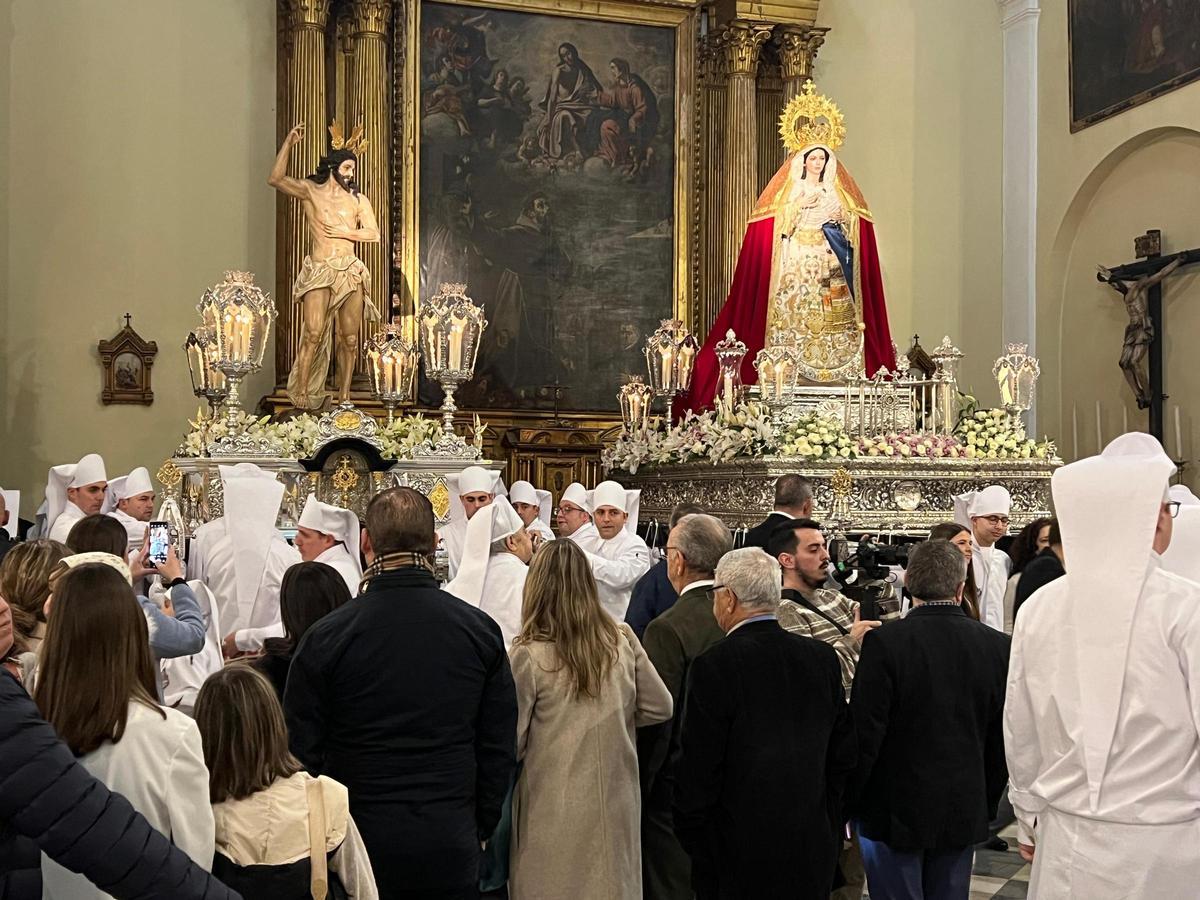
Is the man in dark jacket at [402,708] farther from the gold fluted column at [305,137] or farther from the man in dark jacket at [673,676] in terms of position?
the gold fluted column at [305,137]

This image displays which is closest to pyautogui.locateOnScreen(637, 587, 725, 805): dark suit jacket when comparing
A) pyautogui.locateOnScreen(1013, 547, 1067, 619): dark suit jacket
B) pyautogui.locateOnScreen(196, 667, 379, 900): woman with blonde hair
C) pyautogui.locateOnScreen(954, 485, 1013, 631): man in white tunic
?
pyautogui.locateOnScreen(196, 667, 379, 900): woman with blonde hair

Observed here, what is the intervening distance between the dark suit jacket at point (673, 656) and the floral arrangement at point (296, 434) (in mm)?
6993

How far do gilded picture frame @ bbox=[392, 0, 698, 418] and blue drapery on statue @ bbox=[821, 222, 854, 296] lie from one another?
3.37 meters

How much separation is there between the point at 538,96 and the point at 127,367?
5655mm

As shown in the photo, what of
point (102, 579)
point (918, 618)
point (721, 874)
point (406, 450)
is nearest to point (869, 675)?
point (918, 618)

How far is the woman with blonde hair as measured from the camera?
321 cm

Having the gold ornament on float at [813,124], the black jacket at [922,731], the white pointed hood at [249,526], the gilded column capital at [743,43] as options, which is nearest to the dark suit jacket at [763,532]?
the black jacket at [922,731]

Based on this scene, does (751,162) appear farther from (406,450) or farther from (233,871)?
Answer: (233,871)

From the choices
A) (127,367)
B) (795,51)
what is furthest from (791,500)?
(795,51)

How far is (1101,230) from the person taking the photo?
1678cm

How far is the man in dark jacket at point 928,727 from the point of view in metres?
4.78

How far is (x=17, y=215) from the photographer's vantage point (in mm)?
15297

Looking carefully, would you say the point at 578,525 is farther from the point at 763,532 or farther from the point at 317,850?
the point at 317,850

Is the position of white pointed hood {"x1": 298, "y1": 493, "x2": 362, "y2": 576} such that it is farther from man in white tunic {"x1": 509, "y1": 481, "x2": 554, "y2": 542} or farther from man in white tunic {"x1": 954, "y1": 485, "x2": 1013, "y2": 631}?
man in white tunic {"x1": 954, "y1": 485, "x2": 1013, "y2": 631}
